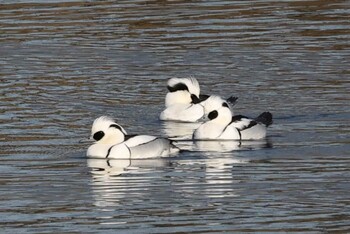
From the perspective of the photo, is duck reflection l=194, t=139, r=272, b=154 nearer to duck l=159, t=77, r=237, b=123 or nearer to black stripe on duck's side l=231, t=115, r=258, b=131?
black stripe on duck's side l=231, t=115, r=258, b=131

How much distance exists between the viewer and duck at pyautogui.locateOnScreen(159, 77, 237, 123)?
75.2ft

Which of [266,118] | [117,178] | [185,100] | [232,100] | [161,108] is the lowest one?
[117,178]

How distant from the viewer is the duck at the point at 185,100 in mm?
22922

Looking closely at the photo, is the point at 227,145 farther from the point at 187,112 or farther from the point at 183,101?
the point at 183,101

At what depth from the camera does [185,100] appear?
23.7 m

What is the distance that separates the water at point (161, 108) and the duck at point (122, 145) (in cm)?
21

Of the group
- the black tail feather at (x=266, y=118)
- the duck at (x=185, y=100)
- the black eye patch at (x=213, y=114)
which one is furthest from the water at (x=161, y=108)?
the black eye patch at (x=213, y=114)

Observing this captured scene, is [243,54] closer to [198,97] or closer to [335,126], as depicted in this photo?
[198,97]

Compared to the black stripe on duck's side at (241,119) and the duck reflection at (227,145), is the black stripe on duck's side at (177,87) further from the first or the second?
the duck reflection at (227,145)

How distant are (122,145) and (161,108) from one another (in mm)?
4554

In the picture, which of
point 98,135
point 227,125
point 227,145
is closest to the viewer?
point 98,135

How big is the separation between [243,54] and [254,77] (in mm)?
2338

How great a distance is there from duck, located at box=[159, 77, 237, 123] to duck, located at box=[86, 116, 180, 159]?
352 cm

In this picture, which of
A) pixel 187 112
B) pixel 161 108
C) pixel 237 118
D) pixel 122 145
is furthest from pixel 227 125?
pixel 161 108
